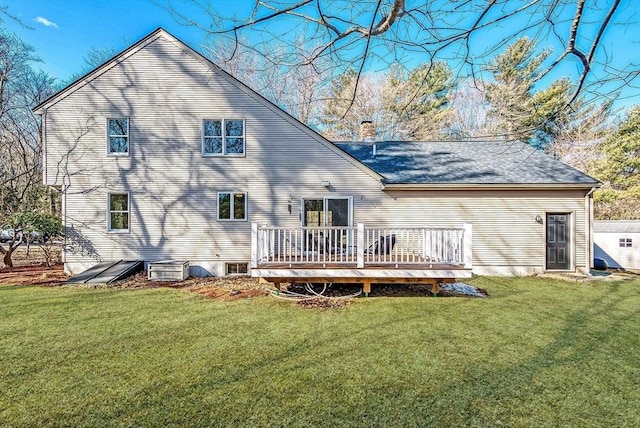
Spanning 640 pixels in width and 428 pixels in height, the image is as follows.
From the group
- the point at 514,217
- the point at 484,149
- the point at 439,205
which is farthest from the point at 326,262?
the point at 484,149

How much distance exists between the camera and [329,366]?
368 cm

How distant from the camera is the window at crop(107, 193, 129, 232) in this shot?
9.66 m

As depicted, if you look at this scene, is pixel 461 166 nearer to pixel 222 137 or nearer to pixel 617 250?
pixel 617 250

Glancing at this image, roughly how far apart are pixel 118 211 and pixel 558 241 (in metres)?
13.7

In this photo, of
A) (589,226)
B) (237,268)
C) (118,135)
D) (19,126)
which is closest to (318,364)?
(237,268)

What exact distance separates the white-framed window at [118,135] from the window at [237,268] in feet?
15.6

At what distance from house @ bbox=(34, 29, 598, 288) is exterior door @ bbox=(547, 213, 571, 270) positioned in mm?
31

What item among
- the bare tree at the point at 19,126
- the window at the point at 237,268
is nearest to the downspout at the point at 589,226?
the window at the point at 237,268

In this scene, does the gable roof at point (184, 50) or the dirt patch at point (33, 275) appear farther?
the gable roof at point (184, 50)

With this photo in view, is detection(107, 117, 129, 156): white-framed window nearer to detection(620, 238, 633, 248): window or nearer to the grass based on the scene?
the grass

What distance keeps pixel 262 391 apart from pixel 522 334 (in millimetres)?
3988

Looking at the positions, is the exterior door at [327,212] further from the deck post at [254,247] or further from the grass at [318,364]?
the grass at [318,364]

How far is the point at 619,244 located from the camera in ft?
37.0

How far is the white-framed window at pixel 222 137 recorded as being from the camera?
9.71 meters
